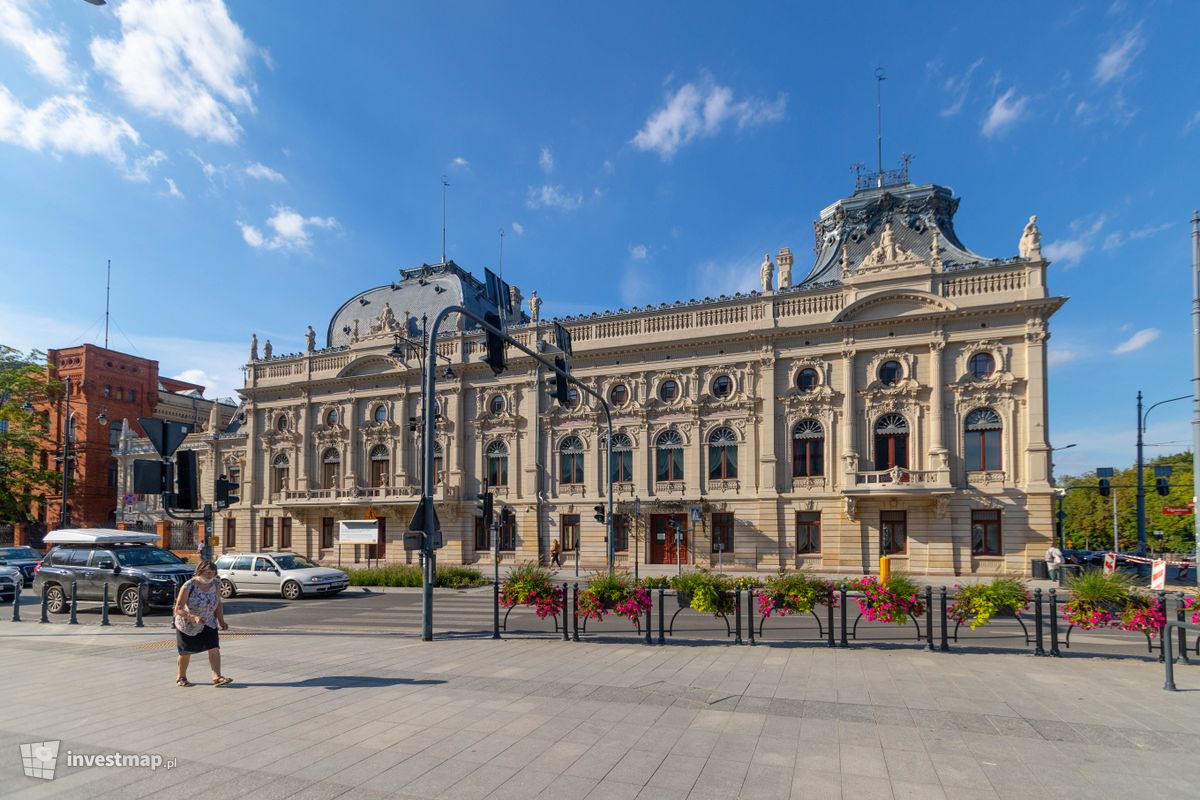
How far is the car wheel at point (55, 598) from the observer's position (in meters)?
18.2

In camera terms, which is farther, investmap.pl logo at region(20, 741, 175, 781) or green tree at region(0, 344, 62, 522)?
green tree at region(0, 344, 62, 522)

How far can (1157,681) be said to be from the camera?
367 inches

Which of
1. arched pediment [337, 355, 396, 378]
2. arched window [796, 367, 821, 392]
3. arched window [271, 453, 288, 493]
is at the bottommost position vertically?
arched window [271, 453, 288, 493]

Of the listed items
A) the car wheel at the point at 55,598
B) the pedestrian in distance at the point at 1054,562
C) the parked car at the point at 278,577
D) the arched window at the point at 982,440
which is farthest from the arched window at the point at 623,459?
the car wheel at the point at 55,598

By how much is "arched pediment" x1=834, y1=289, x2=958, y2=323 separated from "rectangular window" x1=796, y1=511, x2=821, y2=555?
9.21 meters

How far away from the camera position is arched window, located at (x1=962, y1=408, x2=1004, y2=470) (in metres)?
28.4

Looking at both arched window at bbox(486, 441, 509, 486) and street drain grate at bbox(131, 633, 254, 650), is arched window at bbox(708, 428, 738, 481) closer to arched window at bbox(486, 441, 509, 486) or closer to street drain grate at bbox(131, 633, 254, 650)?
arched window at bbox(486, 441, 509, 486)

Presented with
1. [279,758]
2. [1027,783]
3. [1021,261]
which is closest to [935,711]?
[1027,783]

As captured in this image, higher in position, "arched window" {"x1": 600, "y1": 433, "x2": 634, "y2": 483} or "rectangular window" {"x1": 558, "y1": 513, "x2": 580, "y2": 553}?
"arched window" {"x1": 600, "y1": 433, "x2": 634, "y2": 483}

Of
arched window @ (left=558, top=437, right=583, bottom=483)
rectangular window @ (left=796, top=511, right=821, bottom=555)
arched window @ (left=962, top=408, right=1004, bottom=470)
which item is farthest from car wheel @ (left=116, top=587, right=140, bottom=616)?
arched window @ (left=962, top=408, right=1004, bottom=470)

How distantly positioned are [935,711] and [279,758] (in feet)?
23.6

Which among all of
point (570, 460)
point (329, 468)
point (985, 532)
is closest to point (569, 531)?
point (570, 460)

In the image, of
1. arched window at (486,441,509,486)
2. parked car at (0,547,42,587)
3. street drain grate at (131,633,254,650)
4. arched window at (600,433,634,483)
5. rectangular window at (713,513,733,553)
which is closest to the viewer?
street drain grate at (131,633,254,650)

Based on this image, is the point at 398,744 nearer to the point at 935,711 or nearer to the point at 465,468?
the point at 935,711
